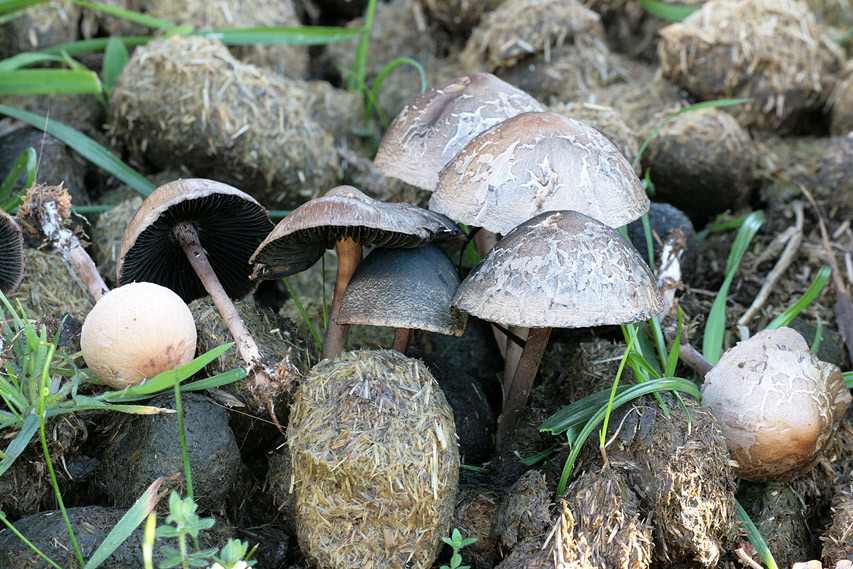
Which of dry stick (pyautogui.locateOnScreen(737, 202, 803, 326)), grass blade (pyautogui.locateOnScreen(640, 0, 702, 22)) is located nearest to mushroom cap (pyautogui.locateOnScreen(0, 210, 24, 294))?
dry stick (pyautogui.locateOnScreen(737, 202, 803, 326))

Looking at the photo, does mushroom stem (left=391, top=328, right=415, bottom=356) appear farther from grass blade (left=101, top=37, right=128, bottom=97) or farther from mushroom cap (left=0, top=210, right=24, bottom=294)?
grass blade (left=101, top=37, right=128, bottom=97)

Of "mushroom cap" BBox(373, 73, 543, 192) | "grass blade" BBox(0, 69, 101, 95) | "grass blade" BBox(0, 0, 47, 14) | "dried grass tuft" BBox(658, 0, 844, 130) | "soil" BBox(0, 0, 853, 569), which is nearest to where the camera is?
"soil" BBox(0, 0, 853, 569)

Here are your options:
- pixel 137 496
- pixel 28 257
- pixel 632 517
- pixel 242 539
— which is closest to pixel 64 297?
pixel 28 257

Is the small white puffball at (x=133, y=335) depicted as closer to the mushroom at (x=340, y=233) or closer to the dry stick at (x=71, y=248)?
the mushroom at (x=340, y=233)

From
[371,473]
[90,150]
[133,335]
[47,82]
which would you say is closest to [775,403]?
[371,473]

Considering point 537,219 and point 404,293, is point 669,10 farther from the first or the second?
point 404,293

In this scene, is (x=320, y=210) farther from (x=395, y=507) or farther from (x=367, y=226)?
(x=395, y=507)

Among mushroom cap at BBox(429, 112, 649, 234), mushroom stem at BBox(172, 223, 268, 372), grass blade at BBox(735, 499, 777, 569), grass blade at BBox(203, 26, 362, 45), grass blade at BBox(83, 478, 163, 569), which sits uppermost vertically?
grass blade at BBox(203, 26, 362, 45)
